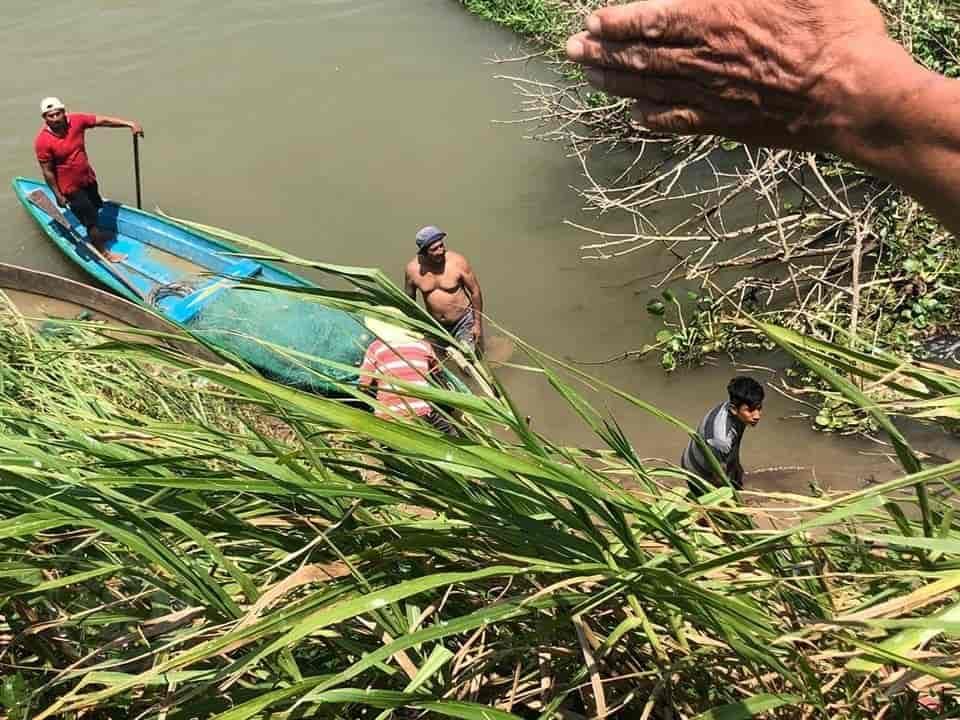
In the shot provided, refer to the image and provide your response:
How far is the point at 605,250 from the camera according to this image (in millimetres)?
8781

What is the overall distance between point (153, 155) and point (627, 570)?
36.3 ft

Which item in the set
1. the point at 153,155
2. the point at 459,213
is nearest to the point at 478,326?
the point at 459,213

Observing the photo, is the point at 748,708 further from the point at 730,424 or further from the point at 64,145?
the point at 64,145

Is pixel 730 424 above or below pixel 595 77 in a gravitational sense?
below

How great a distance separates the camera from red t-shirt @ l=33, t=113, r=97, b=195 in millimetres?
8180

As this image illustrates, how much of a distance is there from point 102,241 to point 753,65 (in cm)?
880

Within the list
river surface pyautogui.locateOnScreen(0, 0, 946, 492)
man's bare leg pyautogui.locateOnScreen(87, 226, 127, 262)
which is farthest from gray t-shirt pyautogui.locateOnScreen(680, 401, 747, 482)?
man's bare leg pyautogui.locateOnScreen(87, 226, 127, 262)

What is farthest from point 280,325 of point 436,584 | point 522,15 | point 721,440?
point 522,15

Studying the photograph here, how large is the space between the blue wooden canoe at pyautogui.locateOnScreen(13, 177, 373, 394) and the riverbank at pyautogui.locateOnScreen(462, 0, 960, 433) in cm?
244

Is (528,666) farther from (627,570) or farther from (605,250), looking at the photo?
(605,250)

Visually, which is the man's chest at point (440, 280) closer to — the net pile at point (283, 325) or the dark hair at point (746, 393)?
the net pile at point (283, 325)

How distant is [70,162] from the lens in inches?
327

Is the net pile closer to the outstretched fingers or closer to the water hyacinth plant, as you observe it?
the water hyacinth plant

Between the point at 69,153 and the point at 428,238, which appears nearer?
the point at 428,238
